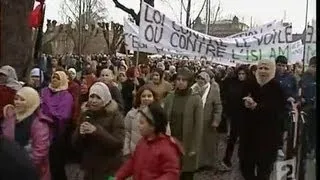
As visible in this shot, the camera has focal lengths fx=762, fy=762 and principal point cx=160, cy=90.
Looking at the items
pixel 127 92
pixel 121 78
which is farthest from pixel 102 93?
pixel 121 78

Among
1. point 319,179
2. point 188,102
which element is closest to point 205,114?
point 188,102

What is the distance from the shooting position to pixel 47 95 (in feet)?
28.2

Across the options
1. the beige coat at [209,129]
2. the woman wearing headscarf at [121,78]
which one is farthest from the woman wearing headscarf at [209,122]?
the woman wearing headscarf at [121,78]

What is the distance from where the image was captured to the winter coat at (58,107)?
8273mm

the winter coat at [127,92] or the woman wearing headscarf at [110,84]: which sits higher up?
the woman wearing headscarf at [110,84]

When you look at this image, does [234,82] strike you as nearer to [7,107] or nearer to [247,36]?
[247,36]

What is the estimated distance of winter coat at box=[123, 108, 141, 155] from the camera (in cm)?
729

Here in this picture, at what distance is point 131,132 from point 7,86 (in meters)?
1.65

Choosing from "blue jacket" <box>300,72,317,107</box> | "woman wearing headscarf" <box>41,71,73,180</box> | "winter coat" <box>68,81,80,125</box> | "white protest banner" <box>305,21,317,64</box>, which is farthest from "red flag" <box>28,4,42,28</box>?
"white protest banner" <box>305,21,317,64</box>

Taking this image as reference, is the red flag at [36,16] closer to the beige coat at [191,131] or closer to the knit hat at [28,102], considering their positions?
the beige coat at [191,131]

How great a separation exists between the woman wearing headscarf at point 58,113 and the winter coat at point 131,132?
2.90ft

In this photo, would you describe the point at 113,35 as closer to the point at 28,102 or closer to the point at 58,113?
the point at 58,113

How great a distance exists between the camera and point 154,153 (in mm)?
5867

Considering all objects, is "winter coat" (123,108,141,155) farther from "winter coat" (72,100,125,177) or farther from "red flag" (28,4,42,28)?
"red flag" (28,4,42,28)
